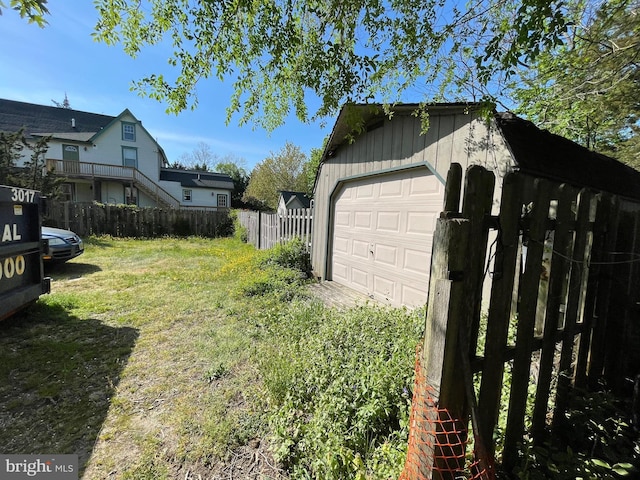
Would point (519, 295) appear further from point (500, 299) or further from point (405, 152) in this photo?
point (405, 152)

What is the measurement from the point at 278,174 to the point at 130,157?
12.8m

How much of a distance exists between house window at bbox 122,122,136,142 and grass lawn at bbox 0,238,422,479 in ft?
76.8

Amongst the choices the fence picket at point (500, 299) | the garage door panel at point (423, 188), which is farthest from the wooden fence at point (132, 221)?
the fence picket at point (500, 299)

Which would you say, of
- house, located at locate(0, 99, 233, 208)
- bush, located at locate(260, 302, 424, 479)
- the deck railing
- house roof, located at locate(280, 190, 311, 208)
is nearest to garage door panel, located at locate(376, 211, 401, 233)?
bush, located at locate(260, 302, 424, 479)

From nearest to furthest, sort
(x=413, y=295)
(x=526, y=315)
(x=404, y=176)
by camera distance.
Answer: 1. (x=526, y=315)
2. (x=413, y=295)
3. (x=404, y=176)

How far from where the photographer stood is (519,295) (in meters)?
1.58

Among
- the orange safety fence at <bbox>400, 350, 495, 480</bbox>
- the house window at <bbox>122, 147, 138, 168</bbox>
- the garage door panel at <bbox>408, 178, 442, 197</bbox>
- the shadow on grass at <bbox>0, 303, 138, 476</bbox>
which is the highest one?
the house window at <bbox>122, 147, 138, 168</bbox>

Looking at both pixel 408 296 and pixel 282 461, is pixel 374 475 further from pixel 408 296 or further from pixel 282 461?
pixel 408 296

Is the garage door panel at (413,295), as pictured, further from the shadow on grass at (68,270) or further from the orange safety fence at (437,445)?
the shadow on grass at (68,270)

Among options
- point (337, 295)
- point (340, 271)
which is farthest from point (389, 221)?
point (340, 271)

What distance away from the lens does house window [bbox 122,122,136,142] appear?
23.5 m

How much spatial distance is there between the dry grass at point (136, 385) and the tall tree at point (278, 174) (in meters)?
25.1

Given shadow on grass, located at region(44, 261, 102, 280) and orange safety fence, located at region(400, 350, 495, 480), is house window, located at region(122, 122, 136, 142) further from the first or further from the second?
orange safety fence, located at region(400, 350, 495, 480)

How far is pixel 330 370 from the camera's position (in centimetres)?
254
